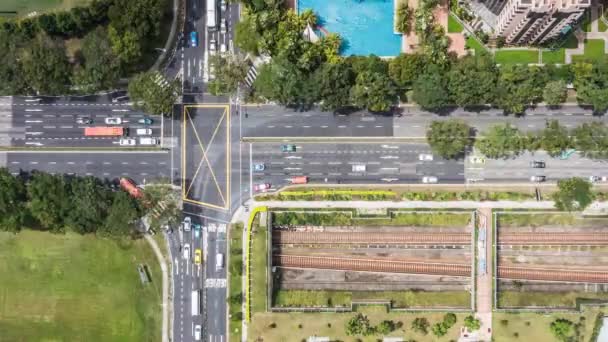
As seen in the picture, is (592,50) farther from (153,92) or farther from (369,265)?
(153,92)

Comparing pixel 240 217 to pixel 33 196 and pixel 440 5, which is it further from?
pixel 440 5

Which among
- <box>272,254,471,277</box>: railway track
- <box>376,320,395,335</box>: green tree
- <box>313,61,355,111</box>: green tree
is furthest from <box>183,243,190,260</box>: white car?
<box>376,320,395,335</box>: green tree

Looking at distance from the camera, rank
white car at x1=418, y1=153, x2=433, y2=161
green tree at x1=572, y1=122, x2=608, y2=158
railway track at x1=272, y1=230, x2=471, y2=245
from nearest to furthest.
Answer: green tree at x1=572, y1=122, x2=608, y2=158 → white car at x1=418, y1=153, x2=433, y2=161 → railway track at x1=272, y1=230, x2=471, y2=245

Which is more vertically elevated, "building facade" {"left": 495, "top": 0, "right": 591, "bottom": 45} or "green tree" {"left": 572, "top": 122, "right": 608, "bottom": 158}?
"building facade" {"left": 495, "top": 0, "right": 591, "bottom": 45}

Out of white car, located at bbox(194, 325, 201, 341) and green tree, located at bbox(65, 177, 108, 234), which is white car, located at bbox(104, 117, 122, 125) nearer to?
green tree, located at bbox(65, 177, 108, 234)

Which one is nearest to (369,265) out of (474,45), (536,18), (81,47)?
(474,45)

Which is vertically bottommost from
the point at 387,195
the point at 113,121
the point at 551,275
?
the point at 551,275

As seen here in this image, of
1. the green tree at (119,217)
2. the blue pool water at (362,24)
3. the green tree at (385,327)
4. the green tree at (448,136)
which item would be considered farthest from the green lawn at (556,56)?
the green tree at (119,217)

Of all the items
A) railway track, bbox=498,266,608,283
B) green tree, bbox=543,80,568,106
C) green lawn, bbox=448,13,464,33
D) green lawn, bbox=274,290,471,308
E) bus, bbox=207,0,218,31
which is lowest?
green lawn, bbox=274,290,471,308
